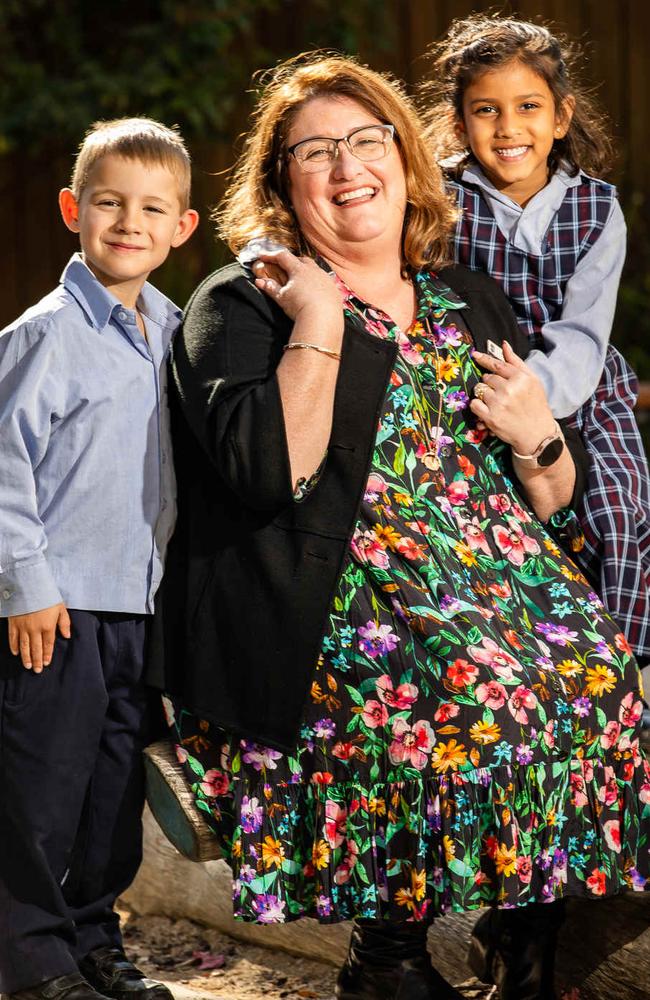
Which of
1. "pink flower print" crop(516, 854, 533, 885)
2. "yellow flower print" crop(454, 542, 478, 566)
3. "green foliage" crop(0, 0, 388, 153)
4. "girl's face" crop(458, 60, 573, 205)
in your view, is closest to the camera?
"pink flower print" crop(516, 854, 533, 885)

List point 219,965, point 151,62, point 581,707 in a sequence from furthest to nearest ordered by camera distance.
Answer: point 151,62 → point 219,965 → point 581,707

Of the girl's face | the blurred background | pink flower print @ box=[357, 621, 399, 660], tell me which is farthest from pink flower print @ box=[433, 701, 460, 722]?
the blurred background

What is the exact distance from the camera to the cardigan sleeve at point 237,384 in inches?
84.7

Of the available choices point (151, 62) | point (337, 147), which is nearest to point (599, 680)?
point (337, 147)

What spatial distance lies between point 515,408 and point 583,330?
322mm

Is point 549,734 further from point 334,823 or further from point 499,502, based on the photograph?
point 499,502

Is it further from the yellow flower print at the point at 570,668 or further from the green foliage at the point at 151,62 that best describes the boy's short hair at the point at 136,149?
the green foliage at the point at 151,62

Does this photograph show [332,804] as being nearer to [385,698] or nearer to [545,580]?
[385,698]

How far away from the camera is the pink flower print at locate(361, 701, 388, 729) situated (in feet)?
6.98

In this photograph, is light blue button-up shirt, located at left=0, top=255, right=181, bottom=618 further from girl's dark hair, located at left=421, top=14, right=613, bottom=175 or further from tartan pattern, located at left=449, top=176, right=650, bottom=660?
girl's dark hair, located at left=421, top=14, right=613, bottom=175

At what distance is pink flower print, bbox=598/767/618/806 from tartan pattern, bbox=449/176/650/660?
1.18 feet

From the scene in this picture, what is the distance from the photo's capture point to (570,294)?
269 cm

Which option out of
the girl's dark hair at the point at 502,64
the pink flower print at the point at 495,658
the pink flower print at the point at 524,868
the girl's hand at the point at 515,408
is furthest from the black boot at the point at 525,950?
the girl's dark hair at the point at 502,64

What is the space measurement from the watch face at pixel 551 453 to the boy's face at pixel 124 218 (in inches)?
31.0
